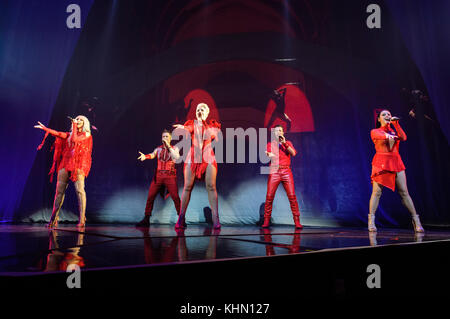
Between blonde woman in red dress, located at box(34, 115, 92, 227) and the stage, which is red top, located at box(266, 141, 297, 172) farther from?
the stage

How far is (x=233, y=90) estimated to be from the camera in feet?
19.8

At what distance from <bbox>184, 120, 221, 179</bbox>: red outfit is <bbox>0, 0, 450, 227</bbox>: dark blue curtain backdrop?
2.12 m

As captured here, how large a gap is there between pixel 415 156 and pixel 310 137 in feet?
5.82

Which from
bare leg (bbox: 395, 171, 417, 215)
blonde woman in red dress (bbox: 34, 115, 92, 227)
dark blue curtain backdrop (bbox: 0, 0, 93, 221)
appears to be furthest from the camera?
dark blue curtain backdrop (bbox: 0, 0, 93, 221)

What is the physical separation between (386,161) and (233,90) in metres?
3.26

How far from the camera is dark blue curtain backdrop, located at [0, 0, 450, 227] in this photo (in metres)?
5.28

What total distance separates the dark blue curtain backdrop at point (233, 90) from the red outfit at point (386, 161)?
60.1 inches

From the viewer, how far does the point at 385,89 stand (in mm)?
5445

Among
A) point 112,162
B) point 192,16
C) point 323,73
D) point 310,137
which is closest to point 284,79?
point 323,73

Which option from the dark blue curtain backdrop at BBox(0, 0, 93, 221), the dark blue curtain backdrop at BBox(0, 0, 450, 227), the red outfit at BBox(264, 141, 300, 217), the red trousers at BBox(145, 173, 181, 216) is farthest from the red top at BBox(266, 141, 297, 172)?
the dark blue curtain backdrop at BBox(0, 0, 93, 221)

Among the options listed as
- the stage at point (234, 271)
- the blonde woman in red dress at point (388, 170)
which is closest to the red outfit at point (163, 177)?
the blonde woman in red dress at point (388, 170)

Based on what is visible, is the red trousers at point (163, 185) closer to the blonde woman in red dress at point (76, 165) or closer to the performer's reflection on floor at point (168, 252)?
the blonde woman in red dress at point (76, 165)

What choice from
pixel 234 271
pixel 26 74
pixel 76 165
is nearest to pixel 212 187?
pixel 76 165

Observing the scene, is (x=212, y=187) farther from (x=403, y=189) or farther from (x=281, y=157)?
(x=403, y=189)
